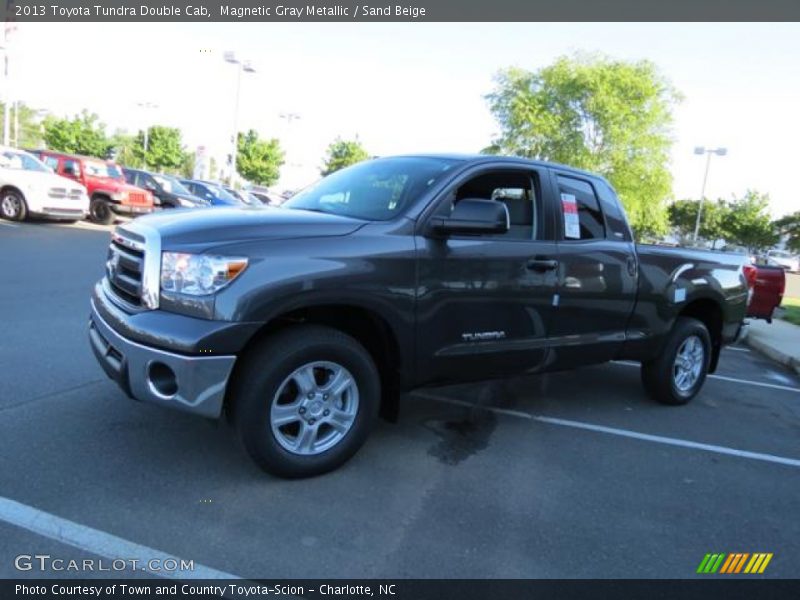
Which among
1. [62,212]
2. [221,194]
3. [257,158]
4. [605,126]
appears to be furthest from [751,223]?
[62,212]

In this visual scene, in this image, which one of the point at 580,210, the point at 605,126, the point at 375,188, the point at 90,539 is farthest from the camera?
the point at 605,126

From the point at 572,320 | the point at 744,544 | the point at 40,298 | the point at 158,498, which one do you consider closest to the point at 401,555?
the point at 158,498

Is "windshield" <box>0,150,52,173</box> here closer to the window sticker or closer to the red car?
the red car

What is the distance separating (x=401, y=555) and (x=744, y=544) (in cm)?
189

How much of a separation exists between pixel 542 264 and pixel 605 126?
128ft

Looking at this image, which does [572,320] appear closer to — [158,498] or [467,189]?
[467,189]

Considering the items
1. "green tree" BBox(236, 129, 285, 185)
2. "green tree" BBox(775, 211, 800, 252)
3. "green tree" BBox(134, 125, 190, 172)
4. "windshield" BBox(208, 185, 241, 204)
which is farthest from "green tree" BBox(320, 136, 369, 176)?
"green tree" BBox(775, 211, 800, 252)

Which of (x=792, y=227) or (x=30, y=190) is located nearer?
(x=30, y=190)

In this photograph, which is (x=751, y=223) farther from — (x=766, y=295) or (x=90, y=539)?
(x=90, y=539)

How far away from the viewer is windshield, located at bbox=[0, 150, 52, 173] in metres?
15.2

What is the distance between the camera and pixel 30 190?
15.1 meters

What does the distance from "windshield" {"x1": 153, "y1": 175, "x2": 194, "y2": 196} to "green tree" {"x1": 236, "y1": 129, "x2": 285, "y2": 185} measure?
3310 centimetres

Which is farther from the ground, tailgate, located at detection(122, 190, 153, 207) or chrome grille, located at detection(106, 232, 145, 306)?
chrome grille, located at detection(106, 232, 145, 306)
